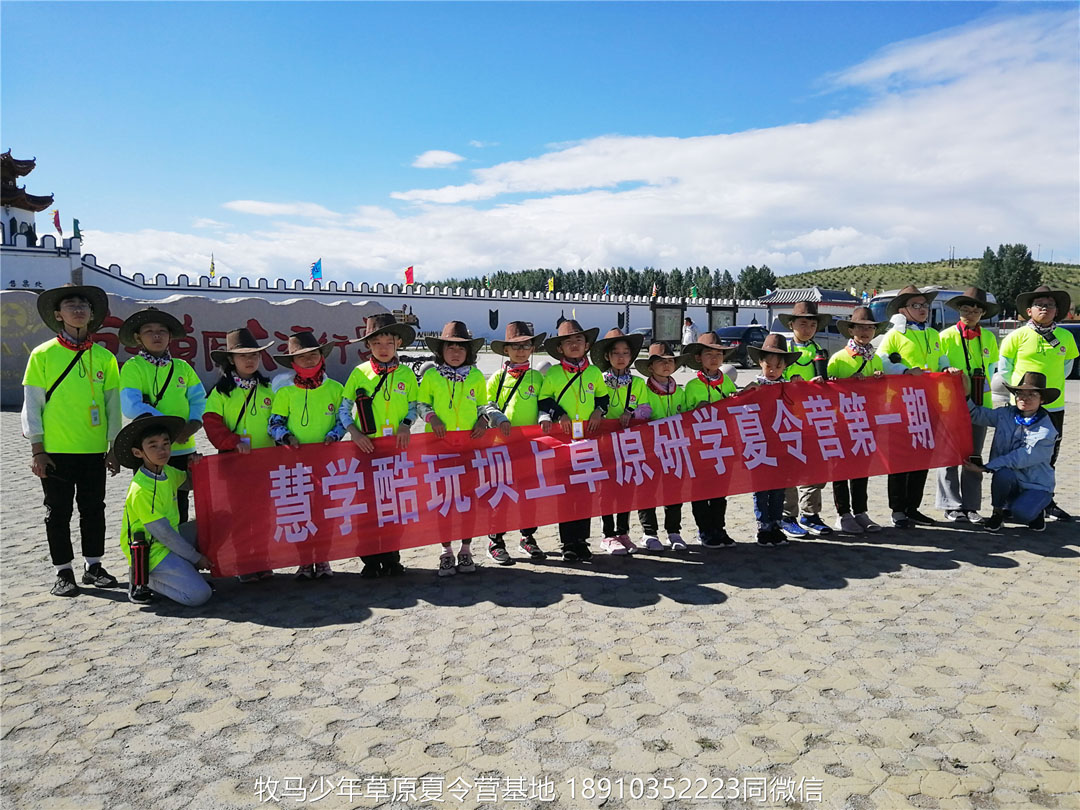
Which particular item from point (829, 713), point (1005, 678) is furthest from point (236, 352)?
point (1005, 678)

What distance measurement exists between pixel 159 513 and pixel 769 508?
4425 mm

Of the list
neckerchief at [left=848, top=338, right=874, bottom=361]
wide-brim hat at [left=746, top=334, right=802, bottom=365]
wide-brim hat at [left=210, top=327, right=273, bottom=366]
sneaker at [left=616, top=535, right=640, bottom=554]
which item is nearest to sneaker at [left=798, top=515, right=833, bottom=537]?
wide-brim hat at [left=746, top=334, right=802, bottom=365]

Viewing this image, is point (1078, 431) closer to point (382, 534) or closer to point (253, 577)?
point (382, 534)

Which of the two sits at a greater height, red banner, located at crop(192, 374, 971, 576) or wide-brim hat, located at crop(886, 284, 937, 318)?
wide-brim hat, located at crop(886, 284, 937, 318)

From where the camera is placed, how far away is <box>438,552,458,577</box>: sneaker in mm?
5043

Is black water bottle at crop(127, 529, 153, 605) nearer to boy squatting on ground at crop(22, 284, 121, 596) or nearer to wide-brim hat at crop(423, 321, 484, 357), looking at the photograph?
boy squatting on ground at crop(22, 284, 121, 596)

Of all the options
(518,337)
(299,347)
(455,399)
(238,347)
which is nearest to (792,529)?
(518,337)

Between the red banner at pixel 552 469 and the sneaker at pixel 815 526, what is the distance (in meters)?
0.40

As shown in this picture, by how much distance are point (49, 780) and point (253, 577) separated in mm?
2223

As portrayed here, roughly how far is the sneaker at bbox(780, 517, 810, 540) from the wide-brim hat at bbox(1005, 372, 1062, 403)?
2.15 meters

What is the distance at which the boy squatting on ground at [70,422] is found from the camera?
4586mm

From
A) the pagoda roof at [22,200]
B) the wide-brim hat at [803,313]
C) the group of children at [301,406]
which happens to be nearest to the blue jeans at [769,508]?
the group of children at [301,406]

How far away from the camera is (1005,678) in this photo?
3432 millimetres

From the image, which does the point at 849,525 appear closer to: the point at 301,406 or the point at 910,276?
the point at 301,406
